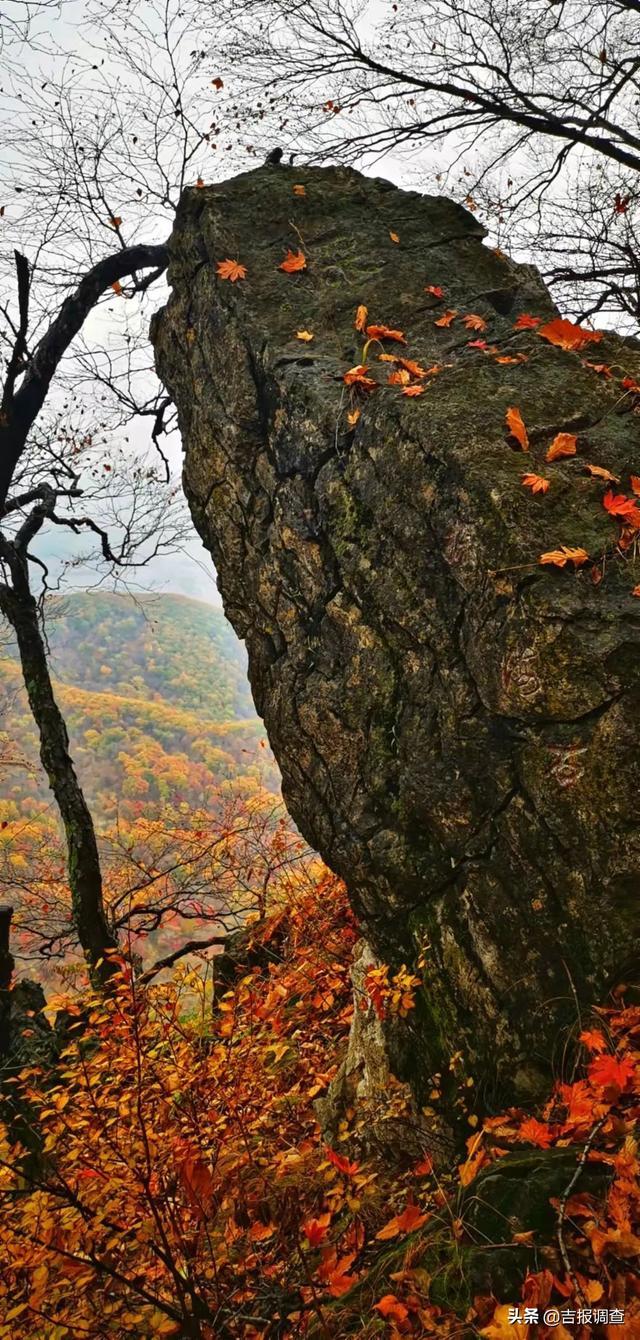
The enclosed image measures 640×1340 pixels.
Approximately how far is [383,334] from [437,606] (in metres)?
2.22

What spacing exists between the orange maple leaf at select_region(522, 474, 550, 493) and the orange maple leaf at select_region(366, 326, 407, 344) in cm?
187

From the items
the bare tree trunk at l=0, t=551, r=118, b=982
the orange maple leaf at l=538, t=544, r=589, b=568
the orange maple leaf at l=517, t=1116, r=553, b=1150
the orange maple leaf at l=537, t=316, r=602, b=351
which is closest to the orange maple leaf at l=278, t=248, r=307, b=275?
the orange maple leaf at l=537, t=316, r=602, b=351

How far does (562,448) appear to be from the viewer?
3436mm

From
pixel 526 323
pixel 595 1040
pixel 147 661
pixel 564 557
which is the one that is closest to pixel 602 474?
pixel 564 557

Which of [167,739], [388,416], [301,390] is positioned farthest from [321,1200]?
[167,739]

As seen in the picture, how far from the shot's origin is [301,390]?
4285 mm

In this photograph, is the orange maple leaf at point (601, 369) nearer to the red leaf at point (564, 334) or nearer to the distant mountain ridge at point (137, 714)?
the red leaf at point (564, 334)

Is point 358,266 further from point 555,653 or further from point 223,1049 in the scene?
point 223,1049

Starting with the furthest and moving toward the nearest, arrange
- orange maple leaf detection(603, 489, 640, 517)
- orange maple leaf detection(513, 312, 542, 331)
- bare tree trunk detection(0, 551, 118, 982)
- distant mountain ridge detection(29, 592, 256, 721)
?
distant mountain ridge detection(29, 592, 256, 721), bare tree trunk detection(0, 551, 118, 982), orange maple leaf detection(513, 312, 542, 331), orange maple leaf detection(603, 489, 640, 517)

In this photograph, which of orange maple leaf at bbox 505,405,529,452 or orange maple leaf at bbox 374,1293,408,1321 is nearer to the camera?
orange maple leaf at bbox 374,1293,408,1321

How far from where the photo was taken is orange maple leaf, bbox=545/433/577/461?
343 centimetres

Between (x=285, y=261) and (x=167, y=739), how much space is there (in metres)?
24.9

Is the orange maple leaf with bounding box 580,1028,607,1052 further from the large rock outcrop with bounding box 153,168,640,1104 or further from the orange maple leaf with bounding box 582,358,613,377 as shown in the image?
the orange maple leaf with bounding box 582,358,613,377

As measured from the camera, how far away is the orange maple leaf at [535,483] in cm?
323
